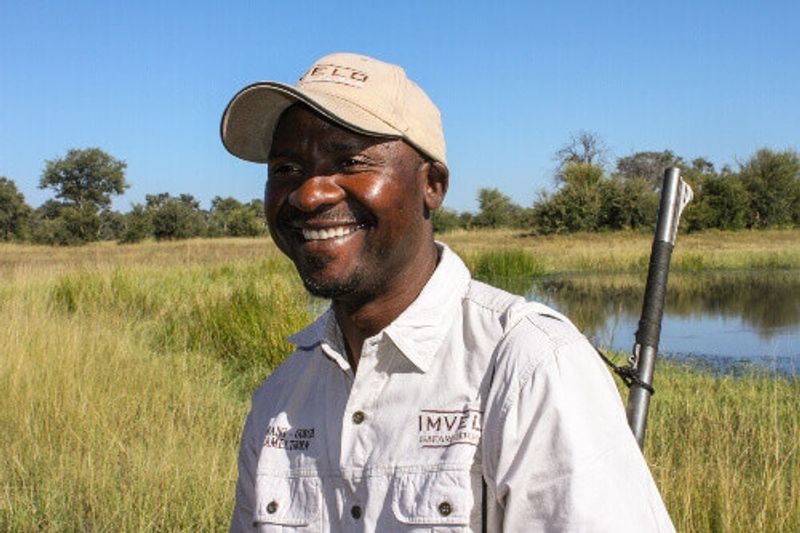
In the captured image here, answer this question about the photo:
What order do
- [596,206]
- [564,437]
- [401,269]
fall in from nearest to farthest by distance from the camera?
1. [564,437]
2. [401,269]
3. [596,206]

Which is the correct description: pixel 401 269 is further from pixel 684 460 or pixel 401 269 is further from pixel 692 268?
pixel 692 268

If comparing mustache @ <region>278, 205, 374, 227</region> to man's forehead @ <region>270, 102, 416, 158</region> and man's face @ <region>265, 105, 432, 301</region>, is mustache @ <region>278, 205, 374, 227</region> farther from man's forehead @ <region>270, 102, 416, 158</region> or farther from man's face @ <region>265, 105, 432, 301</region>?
man's forehead @ <region>270, 102, 416, 158</region>

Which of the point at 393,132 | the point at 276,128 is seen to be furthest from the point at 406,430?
the point at 276,128

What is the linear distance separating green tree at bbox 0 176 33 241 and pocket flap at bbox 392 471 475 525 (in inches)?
2086

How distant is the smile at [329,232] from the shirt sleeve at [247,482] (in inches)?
16.1

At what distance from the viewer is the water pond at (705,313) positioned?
1129 centimetres

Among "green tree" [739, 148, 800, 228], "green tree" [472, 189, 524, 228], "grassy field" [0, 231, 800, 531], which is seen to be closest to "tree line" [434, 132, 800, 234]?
"green tree" [739, 148, 800, 228]

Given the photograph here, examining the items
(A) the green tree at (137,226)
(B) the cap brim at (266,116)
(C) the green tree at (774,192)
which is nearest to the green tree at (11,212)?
(A) the green tree at (137,226)

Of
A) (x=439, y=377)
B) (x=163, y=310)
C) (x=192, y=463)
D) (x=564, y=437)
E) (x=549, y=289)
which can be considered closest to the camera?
(x=564, y=437)

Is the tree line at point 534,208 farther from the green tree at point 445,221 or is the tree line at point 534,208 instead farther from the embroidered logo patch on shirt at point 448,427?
the embroidered logo patch on shirt at point 448,427

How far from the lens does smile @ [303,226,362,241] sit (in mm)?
1628

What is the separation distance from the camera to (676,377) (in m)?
8.91

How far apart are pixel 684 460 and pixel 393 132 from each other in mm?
3353

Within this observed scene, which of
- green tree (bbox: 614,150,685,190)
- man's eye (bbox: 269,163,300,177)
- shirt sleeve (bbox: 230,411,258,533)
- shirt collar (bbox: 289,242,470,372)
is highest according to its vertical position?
green tree (bbox: 614,150,685,190)
